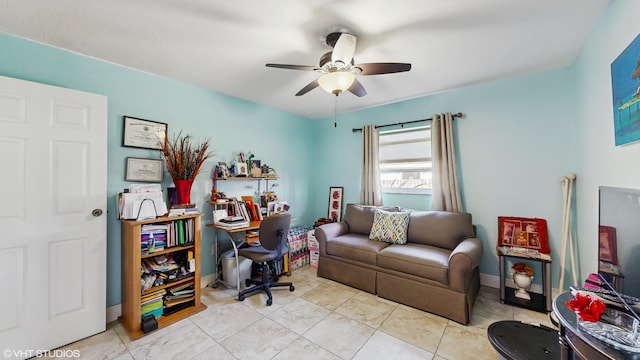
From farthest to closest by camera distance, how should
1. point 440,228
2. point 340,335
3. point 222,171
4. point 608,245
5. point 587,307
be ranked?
point 222,171 < point 440,228 < point 340,335 < point 608,245 < point 587,307

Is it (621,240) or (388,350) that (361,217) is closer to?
(388,350)

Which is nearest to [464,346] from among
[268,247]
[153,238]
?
[268,247]

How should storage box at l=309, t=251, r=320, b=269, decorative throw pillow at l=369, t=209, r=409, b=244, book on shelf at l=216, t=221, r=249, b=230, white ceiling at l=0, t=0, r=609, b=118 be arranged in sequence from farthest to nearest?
storage box at l=309, t=251, r=320, b=269
decorative throw pillow at l=369, t=209, r=409, b=244
book on shelf at l=216, t=221, r=249, b=230
white ceiling at l=0, t=0, r=609, b=118

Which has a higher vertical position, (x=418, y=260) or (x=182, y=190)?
(x=182, y=190)

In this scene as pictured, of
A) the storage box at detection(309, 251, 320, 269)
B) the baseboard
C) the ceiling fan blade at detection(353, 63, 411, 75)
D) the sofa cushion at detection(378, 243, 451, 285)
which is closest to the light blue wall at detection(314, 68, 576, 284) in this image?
the sofa cushion at detection(378, 243, 451, 285)

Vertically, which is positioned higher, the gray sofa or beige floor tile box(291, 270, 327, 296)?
the gray sofa

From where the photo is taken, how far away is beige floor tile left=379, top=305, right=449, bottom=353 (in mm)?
1878

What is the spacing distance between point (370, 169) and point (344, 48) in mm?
2133

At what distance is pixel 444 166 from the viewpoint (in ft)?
9.78

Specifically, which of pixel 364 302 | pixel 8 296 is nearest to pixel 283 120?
pixel 364 302

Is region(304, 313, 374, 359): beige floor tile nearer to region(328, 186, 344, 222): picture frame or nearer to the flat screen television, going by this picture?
the flat screen television

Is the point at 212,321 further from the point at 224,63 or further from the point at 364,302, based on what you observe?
the point at 224,63

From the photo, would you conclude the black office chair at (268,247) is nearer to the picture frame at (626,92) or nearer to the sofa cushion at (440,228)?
the sofa cushion at (440,228)

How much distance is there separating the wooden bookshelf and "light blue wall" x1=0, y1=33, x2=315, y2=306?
203 millimetres
